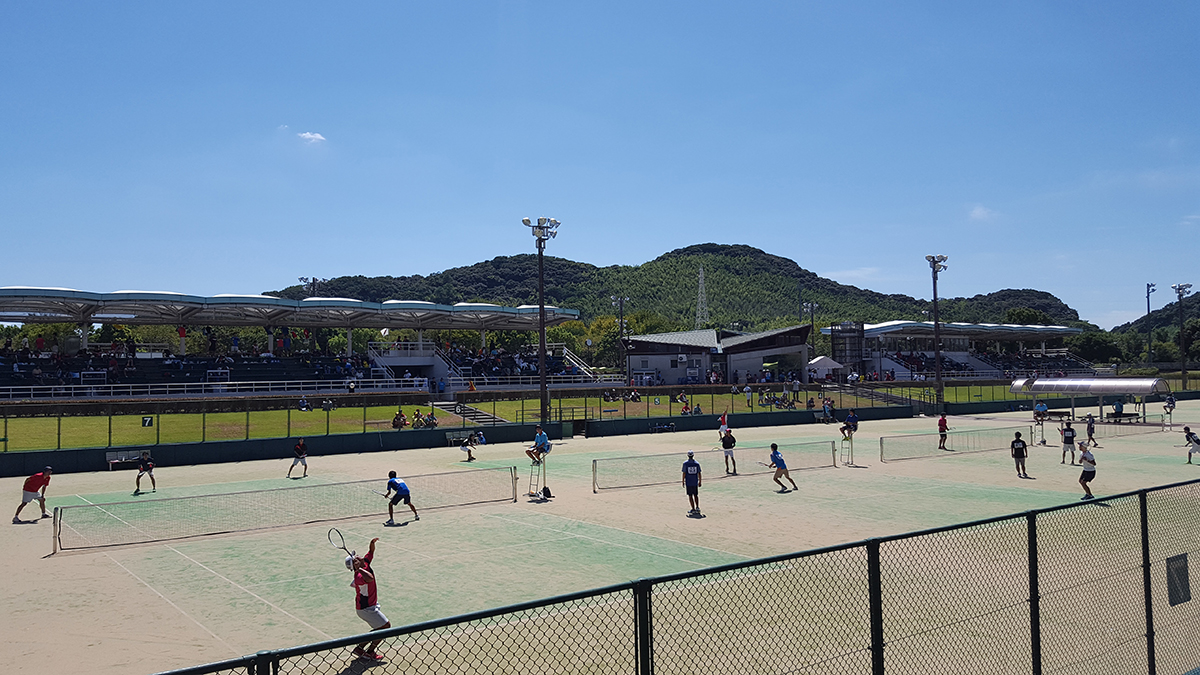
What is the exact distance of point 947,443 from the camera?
39250mm

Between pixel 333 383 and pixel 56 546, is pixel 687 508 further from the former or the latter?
pixel 333 383

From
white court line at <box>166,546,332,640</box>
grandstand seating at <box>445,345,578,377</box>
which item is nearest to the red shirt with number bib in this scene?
white court line at <box>166,546,332,640</box>

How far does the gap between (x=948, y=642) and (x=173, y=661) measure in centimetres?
950

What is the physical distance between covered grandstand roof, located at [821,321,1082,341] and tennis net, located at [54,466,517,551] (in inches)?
3065

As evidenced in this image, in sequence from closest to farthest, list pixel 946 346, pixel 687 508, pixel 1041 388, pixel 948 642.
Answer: pixel 948 642 < pixel 687 508 < pixel 1041 388 < pixel 946 346

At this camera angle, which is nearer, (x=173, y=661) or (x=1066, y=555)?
(x=173, y=661)

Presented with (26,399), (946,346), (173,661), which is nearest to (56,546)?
(173,661)

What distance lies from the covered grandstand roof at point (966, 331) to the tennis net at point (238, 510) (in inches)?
3065

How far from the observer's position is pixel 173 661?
10.7 m

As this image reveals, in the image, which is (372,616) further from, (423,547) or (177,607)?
(423,547)

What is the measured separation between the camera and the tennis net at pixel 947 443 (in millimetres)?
35094

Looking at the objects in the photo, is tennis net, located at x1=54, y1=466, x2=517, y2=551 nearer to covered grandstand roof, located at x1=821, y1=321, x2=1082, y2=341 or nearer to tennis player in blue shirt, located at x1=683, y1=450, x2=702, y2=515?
tennis player in blue shirt, located at x1=683, y1=450, x2=702, y2=515

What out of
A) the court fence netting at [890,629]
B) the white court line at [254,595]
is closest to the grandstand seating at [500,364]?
the white court line at [254,595]

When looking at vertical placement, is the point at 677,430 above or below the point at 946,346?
below
